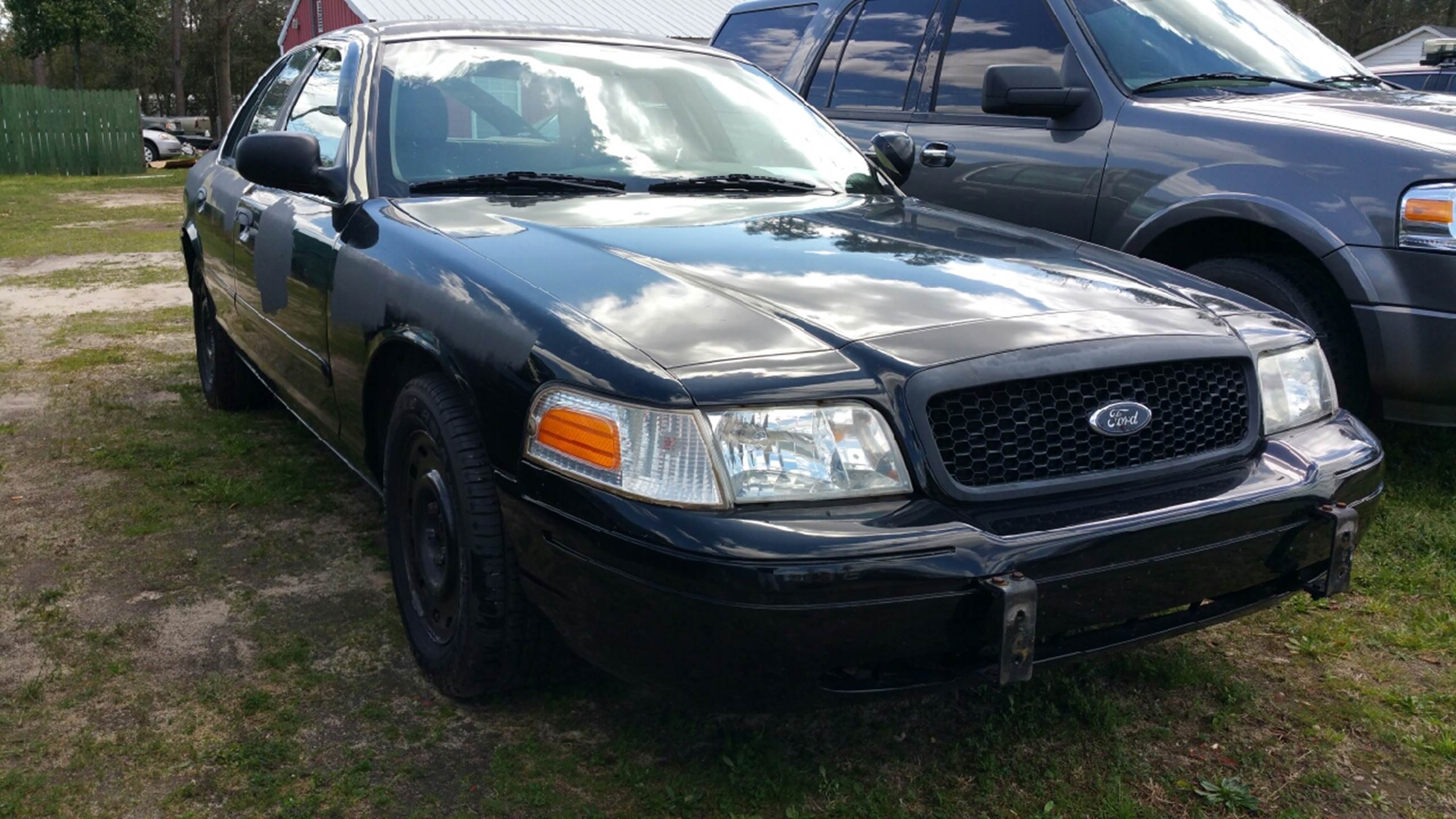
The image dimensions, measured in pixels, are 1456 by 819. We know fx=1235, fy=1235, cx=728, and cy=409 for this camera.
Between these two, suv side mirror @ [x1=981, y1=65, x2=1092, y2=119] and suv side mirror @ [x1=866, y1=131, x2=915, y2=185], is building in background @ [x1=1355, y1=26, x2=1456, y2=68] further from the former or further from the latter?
suv side mirror @ [x1=866, y1=131, x2=915, y2=185]

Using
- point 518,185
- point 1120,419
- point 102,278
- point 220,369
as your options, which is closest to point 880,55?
point 518,185

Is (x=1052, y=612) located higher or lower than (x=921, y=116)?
lower

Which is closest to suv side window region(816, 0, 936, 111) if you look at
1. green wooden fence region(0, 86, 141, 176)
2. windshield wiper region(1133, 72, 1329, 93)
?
windshield wiper region(1133, 72, 1329, 93)

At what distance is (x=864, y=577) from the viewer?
204cm

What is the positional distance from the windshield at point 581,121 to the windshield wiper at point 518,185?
2 cm

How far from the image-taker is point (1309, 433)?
2740mm

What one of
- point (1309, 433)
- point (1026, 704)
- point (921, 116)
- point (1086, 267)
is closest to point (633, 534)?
point (1026, 704)

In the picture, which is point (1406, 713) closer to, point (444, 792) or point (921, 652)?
point (921, 652)

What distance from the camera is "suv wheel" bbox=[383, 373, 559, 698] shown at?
253cm

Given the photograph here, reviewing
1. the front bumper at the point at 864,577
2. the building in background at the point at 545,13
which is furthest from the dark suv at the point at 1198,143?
the building in background at the point at 545,13

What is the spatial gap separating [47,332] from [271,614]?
497cm

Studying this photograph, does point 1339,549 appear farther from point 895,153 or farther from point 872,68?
point 872,68

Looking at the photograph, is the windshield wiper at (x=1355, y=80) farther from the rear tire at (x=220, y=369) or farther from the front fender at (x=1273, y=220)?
the rear tire at (x=220, y=369)

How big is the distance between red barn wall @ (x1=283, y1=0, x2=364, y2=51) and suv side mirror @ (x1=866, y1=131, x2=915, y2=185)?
2082 centimetres
